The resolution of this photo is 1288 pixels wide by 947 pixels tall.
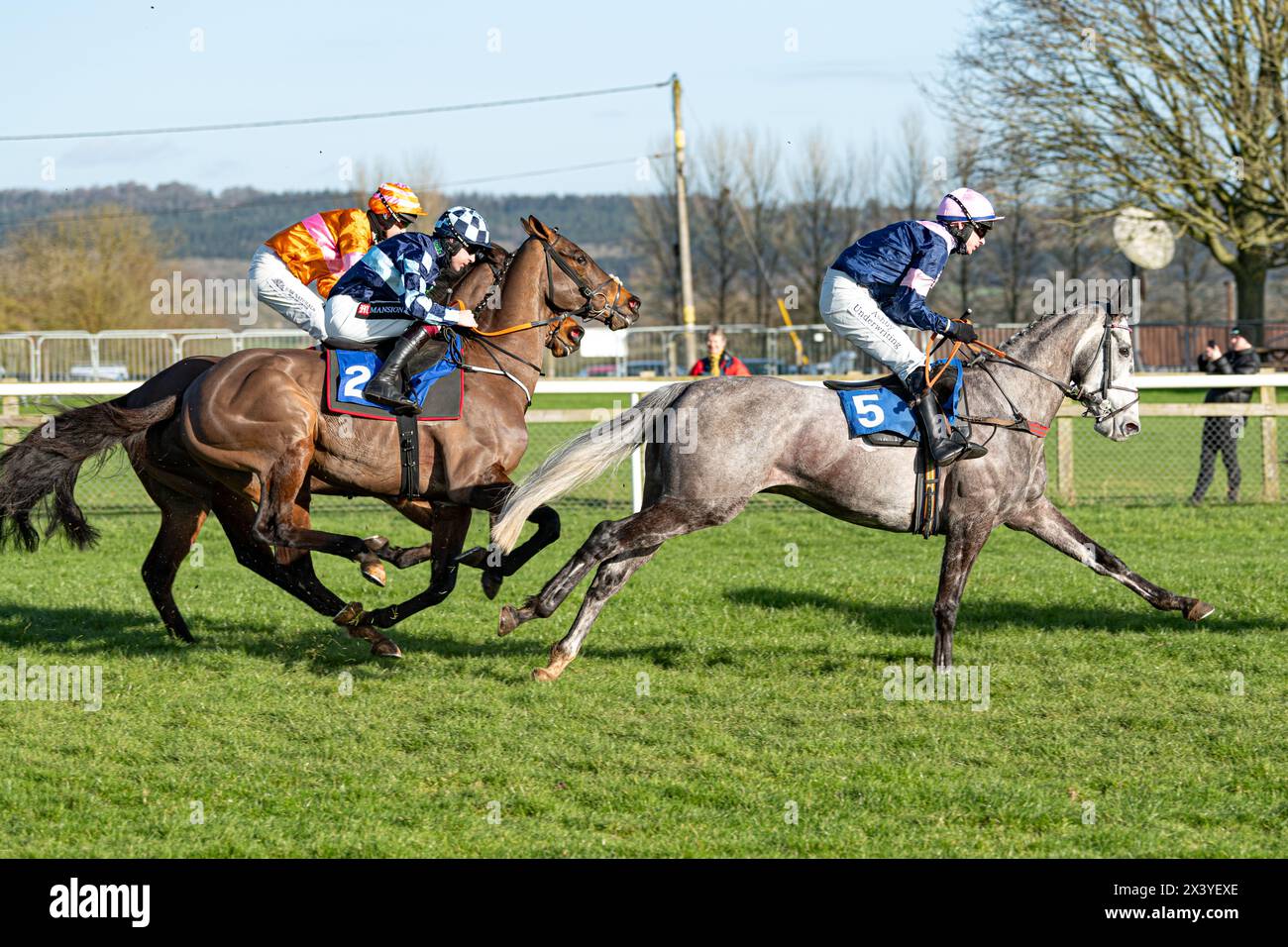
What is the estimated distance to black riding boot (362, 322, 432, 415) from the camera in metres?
6.38

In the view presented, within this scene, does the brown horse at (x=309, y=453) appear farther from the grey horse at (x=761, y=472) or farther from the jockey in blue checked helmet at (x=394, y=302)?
the grey horse at (x=761, y=472)

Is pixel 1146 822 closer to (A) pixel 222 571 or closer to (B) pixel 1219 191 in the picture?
(A) pixel 222 571

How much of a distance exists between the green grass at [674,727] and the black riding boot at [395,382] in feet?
4.22

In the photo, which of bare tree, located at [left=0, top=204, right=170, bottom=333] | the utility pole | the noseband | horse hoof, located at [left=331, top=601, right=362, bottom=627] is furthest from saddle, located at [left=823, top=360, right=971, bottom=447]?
bare tree, located at [left=0, top=204, right=170, bottom=333]

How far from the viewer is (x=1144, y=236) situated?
26.9 m

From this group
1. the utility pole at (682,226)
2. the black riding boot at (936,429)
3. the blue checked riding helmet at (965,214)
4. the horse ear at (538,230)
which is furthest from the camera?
the utility pole at (682,226)

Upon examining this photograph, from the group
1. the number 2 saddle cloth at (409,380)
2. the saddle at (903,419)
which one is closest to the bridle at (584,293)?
the number 2 saddle cloth at (409,380)

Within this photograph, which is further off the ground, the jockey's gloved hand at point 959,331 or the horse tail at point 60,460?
the jockey's gloved hand at point 959,331

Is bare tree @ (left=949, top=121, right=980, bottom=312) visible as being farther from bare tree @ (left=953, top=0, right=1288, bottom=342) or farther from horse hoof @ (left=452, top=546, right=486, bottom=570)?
horse hoof @ (left=452, top=546, right=486, bottom=570)

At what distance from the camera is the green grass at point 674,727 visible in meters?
4.32

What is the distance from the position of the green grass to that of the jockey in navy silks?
4.43ft

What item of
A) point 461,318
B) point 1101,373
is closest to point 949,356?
point 1101,373
